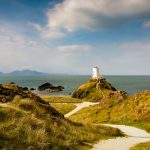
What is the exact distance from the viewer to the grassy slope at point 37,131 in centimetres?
2356

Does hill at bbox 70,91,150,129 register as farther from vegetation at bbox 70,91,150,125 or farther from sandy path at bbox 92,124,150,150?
sandy path at bbox 92,124,150,150

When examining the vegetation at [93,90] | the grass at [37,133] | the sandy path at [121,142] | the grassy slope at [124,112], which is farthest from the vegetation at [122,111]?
the vegetation at [93,90]

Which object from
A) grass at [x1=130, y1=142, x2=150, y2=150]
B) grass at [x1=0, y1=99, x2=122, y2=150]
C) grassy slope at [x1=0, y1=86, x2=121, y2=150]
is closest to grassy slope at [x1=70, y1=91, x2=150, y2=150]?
grassy slope at [x1=0, y1=86, x2=121, y2=150]

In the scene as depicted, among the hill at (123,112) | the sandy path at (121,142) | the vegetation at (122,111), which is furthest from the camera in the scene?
the vegetation at (122,111)

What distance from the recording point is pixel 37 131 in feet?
83.2

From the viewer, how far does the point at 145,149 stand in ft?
→ 82.5

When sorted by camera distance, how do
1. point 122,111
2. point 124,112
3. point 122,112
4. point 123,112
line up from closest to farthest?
point 124,112 → point 123,112 → point 122,112 → point 122,111

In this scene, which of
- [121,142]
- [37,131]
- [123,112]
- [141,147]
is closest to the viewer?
[37,131]

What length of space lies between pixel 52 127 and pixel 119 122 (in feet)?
71.1

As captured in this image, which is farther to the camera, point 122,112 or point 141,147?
point 122,112

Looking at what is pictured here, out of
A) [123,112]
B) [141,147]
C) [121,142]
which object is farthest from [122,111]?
[141,147]

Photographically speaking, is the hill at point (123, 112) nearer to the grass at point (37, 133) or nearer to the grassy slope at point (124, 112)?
the grassy slope at point (124, 112)

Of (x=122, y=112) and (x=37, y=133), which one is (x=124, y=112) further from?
(x=37, y=133)

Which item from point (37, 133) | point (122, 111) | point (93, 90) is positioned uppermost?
point (37, 133)
